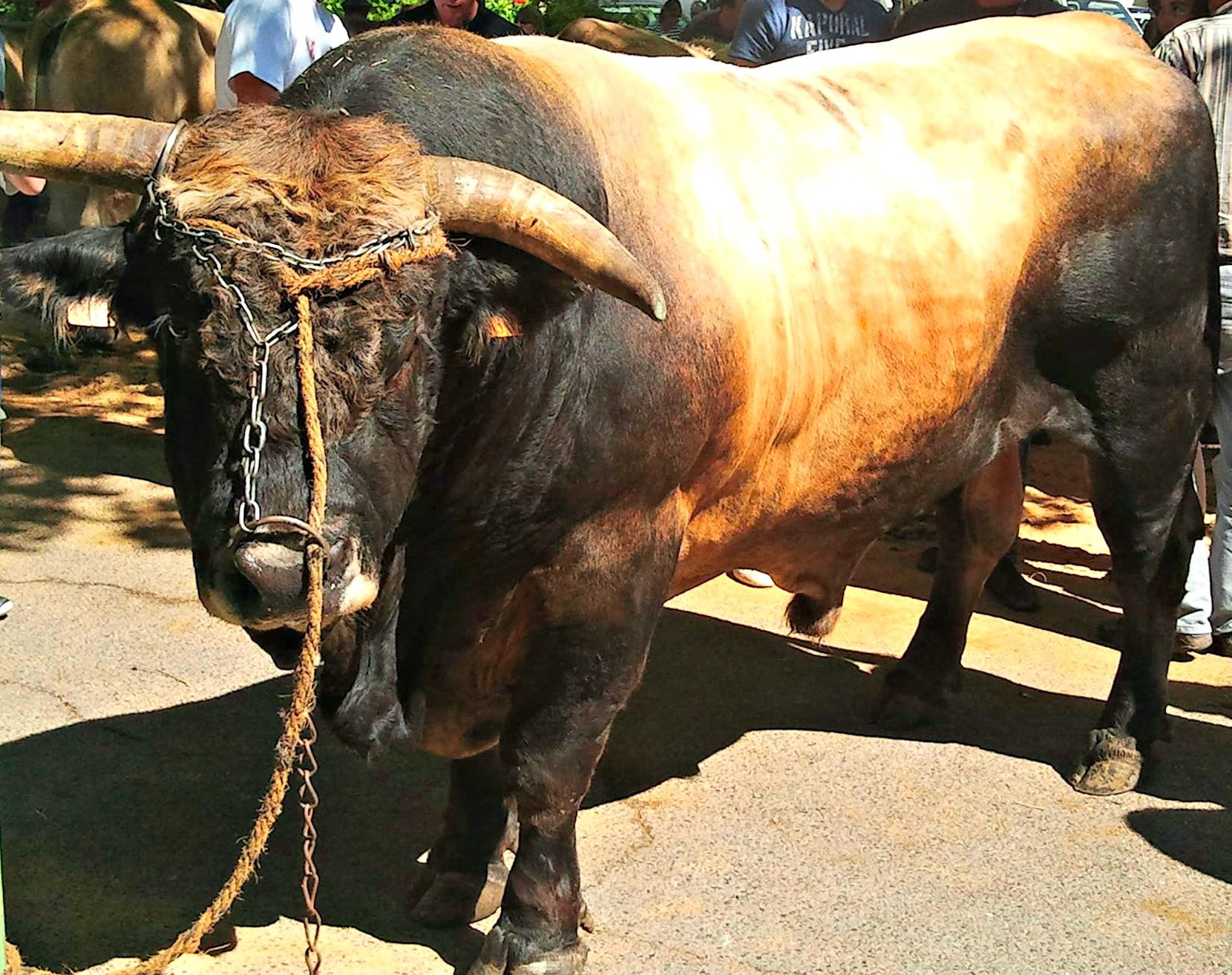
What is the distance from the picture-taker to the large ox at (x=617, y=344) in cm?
265

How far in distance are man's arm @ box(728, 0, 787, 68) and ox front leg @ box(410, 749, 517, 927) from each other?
435 centimetres

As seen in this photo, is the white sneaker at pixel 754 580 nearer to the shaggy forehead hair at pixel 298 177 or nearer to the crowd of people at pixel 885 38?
the crowd of people at pixel 885 38

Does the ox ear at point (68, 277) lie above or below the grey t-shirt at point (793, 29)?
below

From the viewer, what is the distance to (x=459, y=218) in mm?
2762

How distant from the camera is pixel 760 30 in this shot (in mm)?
7031

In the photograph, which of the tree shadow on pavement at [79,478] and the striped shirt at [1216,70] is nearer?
the striped shirt at [1216,70]

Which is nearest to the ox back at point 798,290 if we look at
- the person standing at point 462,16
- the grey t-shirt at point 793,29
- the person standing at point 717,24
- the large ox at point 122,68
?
the person standing at point 462,16

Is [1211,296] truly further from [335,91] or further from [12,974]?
[12,974]

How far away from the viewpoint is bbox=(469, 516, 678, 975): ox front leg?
3.42 metres

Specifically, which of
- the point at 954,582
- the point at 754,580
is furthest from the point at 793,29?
the point at 954,582

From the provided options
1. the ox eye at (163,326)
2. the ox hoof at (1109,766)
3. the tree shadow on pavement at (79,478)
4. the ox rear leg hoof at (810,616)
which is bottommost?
the tree shadow on pavement at (79,478)

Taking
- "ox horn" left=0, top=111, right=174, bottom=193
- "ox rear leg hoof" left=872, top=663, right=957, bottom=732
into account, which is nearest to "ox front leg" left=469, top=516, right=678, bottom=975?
"ox horn" left=0, top=111, right=174, bottom=193

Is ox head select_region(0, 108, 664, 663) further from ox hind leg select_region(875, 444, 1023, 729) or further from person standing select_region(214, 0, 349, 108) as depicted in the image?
person standing select_region(214, 0, 349, 108)

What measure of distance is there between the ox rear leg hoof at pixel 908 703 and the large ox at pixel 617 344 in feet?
0.05
